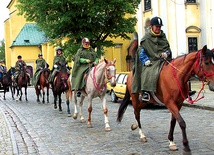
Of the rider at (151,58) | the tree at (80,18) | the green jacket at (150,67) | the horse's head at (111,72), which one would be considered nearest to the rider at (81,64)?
the horse's head at (111,72)

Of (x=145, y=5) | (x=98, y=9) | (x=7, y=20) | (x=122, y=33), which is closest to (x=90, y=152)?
(x=98, y=9)

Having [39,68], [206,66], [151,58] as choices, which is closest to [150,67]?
[151,58]

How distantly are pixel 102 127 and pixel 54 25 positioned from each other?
14.5 meters

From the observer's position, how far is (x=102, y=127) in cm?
1141

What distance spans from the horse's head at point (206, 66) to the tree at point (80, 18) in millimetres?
16949

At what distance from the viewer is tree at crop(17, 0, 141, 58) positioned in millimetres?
23875

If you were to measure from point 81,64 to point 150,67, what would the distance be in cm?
471

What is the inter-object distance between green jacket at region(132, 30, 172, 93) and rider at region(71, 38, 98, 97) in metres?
3.66

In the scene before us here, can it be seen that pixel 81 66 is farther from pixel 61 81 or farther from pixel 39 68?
pixel 39 68

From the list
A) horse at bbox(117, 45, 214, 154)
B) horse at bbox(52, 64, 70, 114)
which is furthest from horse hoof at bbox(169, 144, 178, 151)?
horse at bbox(52, 64, 70, 114)

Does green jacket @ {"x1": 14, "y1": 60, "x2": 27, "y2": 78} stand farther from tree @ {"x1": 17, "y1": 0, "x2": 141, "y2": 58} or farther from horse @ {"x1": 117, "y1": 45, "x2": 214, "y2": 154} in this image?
horse @ {"x1": 117, "y1": 45, "x2": 214, "y2": 154}

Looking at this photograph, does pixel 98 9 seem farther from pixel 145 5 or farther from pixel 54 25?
pixel 145 5

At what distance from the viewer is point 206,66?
277 inches

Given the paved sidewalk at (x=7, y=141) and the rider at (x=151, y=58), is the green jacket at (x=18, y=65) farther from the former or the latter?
the rider at (x=151, y=58)
